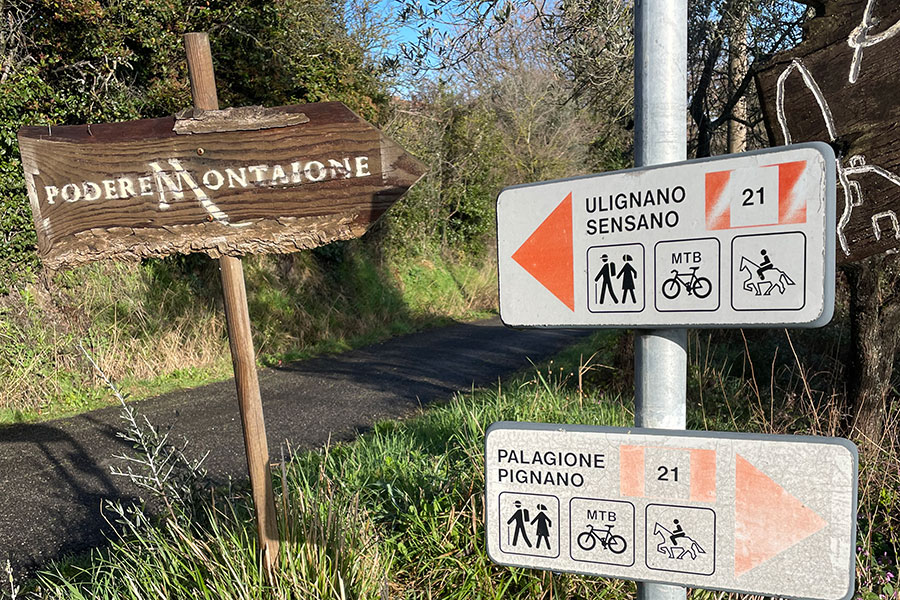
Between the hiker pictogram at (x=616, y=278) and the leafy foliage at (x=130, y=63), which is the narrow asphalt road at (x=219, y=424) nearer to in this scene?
the leafy foliage at (x=130, y=63)

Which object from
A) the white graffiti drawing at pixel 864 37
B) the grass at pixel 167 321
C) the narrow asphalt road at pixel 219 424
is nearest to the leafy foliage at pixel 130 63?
the grass at pixel 167 321

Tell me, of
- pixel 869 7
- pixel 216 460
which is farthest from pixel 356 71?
pixel 869 7

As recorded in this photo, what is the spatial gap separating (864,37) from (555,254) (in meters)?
2.18

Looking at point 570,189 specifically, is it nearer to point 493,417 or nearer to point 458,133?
point 493,417

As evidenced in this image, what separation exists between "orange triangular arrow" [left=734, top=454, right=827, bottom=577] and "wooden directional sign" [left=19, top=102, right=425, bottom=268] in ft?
4.83

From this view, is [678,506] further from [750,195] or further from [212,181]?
[212,181]

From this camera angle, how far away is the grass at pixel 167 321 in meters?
7.46

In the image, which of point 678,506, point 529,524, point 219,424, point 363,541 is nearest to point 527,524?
point 529,524

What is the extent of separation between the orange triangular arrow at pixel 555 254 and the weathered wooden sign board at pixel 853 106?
1833 mm

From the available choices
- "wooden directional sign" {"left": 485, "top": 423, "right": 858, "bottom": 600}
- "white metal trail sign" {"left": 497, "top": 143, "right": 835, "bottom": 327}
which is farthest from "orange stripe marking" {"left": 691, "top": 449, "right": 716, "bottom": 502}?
"white metal trail sign" {"left": 497, "top": 143, "right": 835, "bottom": 327}

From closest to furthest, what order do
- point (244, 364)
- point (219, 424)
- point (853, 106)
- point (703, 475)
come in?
point (703, 475)
point (244, 364)
point (853, 106)
point (219, 424)

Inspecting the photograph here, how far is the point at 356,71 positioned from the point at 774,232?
11.0 meters

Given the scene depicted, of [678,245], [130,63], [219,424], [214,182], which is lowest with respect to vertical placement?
[219,424]

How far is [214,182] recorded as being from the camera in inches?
94.2
